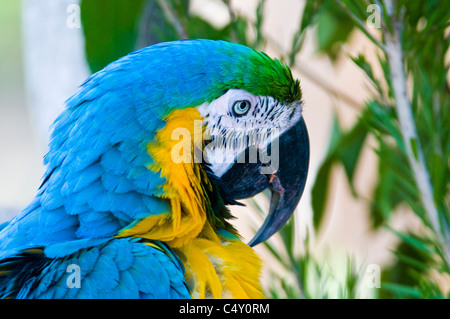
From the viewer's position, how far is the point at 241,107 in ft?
2.88

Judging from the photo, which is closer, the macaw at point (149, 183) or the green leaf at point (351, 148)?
the macaw at point (149, 183)

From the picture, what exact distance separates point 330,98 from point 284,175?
0.83m

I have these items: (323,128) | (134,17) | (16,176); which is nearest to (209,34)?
(134,17)

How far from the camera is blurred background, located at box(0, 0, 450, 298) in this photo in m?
0.93

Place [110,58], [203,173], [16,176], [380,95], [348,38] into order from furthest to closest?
[16,176]
[348,38]
[110,58]
[380,95]
[203,173]

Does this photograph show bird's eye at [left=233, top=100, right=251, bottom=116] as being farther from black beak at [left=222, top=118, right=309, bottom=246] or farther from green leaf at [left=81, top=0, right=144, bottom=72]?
green leaf at [left=81, top=0, right=144, bottom=72]

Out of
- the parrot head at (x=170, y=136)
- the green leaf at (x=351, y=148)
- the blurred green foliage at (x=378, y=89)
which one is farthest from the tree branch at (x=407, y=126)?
the green leaf at (x=351, y=148)

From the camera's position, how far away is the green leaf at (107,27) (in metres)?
1.17

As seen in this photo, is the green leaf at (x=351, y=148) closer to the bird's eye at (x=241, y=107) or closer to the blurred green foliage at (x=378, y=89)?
the blurred green foliage at (x=378, y=89)

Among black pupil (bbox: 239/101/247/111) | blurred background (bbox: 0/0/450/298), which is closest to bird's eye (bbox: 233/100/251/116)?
black pupil (bbox: 239/101/247/111)

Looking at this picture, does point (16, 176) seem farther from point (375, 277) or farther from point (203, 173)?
point (375, 277)
